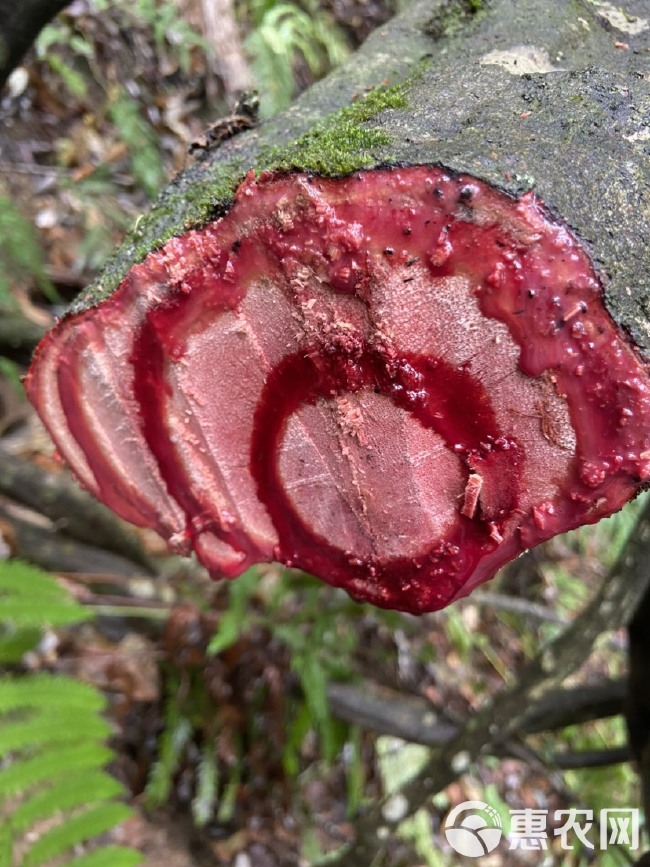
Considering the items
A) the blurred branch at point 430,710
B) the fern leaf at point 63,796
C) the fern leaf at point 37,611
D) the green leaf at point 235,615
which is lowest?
the blurred branch at point 430,710

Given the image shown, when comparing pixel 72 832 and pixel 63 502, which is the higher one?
pixel 63 502

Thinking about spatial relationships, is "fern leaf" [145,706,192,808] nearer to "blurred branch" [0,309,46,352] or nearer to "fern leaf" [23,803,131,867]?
"fern leaf" [23,803,131,867]

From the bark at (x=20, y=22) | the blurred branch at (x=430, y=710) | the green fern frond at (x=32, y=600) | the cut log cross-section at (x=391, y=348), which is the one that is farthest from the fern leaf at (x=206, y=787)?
the bark at (x=20, y=22)

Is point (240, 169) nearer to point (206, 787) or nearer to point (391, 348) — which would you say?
point (391, 348)

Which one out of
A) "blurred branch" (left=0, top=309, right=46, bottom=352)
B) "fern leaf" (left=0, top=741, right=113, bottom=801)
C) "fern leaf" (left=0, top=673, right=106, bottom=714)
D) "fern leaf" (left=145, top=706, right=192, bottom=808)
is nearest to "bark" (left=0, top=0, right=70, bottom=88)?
"blurred branch" (left=0, top=309, right=46, bottom=352)

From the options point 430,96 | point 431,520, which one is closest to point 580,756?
point 431,520

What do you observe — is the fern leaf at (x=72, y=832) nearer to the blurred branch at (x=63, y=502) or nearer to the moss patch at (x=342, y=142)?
the blurred branch at (x=63, y=502)

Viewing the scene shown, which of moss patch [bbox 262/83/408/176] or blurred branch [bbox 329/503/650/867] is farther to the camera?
blurred branch [bbox 329/503/650/867]

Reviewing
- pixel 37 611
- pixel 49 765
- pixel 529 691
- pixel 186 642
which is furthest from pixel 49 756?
pixel 529 691
